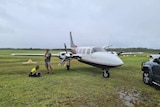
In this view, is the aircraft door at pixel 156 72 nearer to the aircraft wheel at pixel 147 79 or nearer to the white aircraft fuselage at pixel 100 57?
the aircraft wheel at pixel 147 79

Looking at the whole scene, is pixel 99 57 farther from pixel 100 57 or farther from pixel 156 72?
pixel 156 72

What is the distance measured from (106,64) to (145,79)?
3.42 metres

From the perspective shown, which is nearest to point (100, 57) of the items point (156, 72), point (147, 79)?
point (147, 79)

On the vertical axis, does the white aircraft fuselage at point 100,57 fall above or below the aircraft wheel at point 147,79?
above

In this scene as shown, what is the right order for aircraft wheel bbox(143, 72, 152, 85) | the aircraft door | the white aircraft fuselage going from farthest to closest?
the white aircraft fuselage < aircraft wheel bbox(143, 72, 152, 85) < the aircraft door

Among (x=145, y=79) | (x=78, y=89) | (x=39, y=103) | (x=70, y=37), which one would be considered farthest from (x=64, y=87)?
(x=70, y=37)

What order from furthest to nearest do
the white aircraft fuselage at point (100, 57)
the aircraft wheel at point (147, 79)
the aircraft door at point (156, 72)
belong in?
the white aircraft fuselage at point (100, 57), the aircraft wheel at point (147, 79), the aircraft door at point (156, 72)

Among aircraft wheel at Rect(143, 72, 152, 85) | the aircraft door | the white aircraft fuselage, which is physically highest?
the white aircraft fuselage

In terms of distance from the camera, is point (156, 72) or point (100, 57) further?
point (100, 57)

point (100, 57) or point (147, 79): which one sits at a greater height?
point (100, 57)

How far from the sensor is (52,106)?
24.8ft

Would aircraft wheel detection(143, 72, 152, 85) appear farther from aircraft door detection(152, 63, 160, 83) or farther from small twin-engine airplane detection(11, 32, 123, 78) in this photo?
small twin-engine airplane detection(11, 32, 123, 78)

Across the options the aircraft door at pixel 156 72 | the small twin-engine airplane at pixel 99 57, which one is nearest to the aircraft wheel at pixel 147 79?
the aircraft door at pixel 156 72

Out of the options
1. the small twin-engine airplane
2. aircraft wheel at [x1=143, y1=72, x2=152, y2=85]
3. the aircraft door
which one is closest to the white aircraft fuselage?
the small twin-engine airplane
